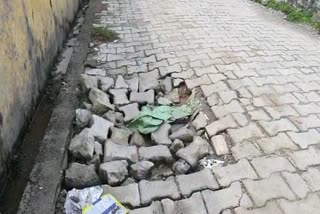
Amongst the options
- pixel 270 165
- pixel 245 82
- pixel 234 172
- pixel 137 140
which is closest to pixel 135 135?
pixel 137 140

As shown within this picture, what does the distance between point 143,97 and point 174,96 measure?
364 mm

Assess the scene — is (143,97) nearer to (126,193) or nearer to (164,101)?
(164,101)

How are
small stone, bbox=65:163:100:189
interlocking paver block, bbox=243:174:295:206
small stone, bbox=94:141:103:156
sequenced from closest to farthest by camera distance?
interlocking paver block, bbox=243:174:295:206
small stone, bbox=65:163:100:189
small stone, bbox=94:141:103:156

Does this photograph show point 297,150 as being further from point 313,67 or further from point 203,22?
point 203,22

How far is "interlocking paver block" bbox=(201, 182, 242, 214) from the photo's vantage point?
2278 mm

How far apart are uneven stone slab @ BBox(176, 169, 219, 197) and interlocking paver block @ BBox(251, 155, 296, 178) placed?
1.24 ft

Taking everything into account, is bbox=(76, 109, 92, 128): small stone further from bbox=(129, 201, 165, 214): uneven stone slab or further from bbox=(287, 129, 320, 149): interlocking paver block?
bbox=(287, 129, 320, 149): interlocking paver block

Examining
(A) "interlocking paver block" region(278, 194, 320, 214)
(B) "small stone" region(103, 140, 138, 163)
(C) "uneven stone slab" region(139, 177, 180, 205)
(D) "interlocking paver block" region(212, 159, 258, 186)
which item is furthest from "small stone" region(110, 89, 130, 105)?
(A) "interlocking paver block" region(278, 194, 320, 214)

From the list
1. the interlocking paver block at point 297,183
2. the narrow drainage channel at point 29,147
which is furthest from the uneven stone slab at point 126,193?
the interlocking paver block at point 297,183

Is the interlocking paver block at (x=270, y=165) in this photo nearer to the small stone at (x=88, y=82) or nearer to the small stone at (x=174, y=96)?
the small stone at (x=174, y=96)

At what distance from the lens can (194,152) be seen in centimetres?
280

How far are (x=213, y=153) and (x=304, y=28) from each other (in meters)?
5.25

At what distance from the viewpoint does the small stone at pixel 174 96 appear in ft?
12.4

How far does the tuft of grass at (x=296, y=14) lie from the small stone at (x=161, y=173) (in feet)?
18.0
